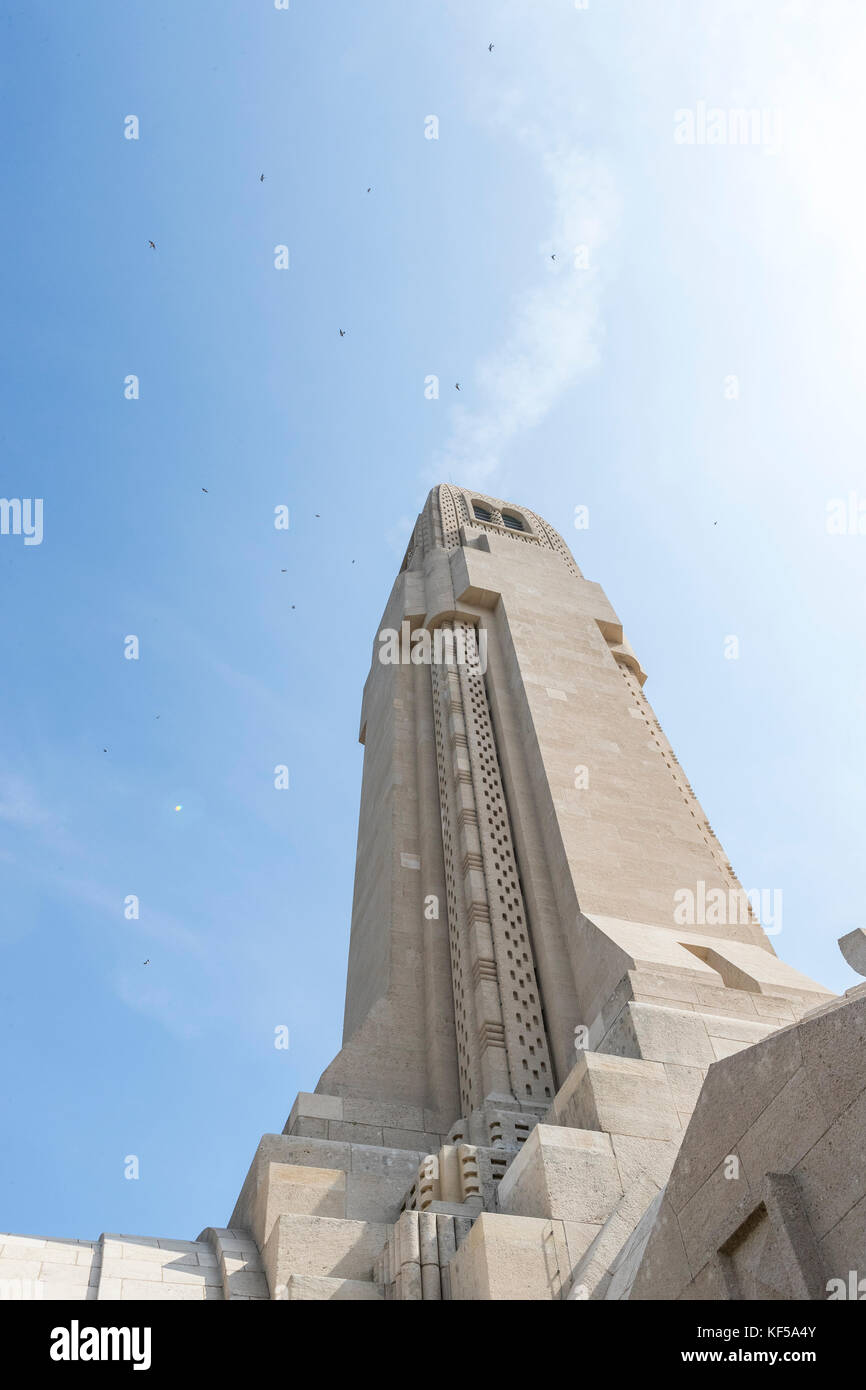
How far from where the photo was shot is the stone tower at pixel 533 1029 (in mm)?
4988

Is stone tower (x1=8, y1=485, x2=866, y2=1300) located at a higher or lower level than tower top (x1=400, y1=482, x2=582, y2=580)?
lower

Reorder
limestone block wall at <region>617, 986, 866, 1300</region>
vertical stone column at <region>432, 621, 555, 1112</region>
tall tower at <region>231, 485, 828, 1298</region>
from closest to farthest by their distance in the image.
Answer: limestone block wall at <region>617, 986, 866, 1300</region>
tall tower at <region>231, 485, 828, 1298</region>
vertical stone column at <region>432, 621, 555, 1112</region>

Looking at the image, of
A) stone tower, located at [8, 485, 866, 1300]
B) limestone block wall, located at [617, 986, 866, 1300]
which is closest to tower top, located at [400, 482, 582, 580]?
stone tower, located at [8, 485, 866, 1300]

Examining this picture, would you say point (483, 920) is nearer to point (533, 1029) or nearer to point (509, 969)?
point (509, 969)

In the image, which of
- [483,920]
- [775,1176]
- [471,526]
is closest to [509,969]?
[483,920]

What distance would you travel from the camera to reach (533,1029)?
11.6 meters

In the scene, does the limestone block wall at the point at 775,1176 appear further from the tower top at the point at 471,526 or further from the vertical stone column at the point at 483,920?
the tower top at the point at 471,526

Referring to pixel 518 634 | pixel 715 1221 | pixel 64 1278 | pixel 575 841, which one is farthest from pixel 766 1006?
pixel 518 634

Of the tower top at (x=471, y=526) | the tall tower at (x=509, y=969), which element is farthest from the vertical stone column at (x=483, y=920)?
the tower top at (x=471, y=526)

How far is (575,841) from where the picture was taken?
12.9 m

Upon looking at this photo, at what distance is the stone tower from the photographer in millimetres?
4988

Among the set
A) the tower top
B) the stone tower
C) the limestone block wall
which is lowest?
the limestone block wall

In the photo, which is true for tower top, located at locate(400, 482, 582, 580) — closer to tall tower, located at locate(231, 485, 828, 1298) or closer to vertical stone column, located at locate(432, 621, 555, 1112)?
tall tower, located at locate(231, 485, 828, 1298)

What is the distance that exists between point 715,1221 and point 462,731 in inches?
418
